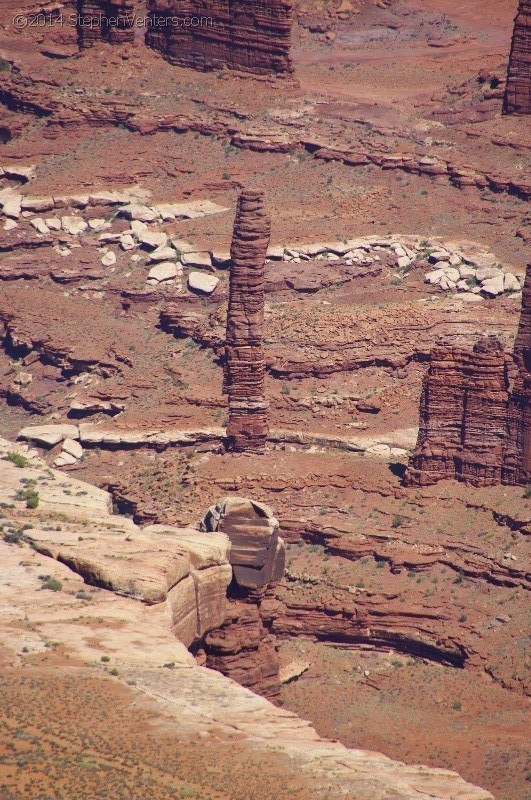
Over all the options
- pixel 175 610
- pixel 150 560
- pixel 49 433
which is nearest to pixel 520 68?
pixel 49 433

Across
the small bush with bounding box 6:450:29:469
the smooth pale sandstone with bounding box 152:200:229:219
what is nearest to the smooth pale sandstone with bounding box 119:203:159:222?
the smooth pale sandstone with bounding box 152:200:229:219

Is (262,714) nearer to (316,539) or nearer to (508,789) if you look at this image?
(508,789)

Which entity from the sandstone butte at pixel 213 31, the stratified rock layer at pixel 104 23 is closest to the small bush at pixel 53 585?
the sandstone butte at pixel 213 31

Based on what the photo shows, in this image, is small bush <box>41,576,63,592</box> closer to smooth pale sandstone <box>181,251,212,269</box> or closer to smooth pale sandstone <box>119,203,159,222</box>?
smooth pale sandstone <box>181,251,212,269</box>

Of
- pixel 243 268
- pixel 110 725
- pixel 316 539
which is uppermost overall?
pixel 110 725

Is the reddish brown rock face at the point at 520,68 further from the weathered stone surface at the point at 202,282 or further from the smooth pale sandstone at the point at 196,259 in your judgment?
the weathered stone surface at the point at 202,282

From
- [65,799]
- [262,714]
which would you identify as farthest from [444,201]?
[65,799]

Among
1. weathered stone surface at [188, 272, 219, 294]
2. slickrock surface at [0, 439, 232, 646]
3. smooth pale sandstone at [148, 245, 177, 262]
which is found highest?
slickrock surface at [0, 439, 232, 646]
